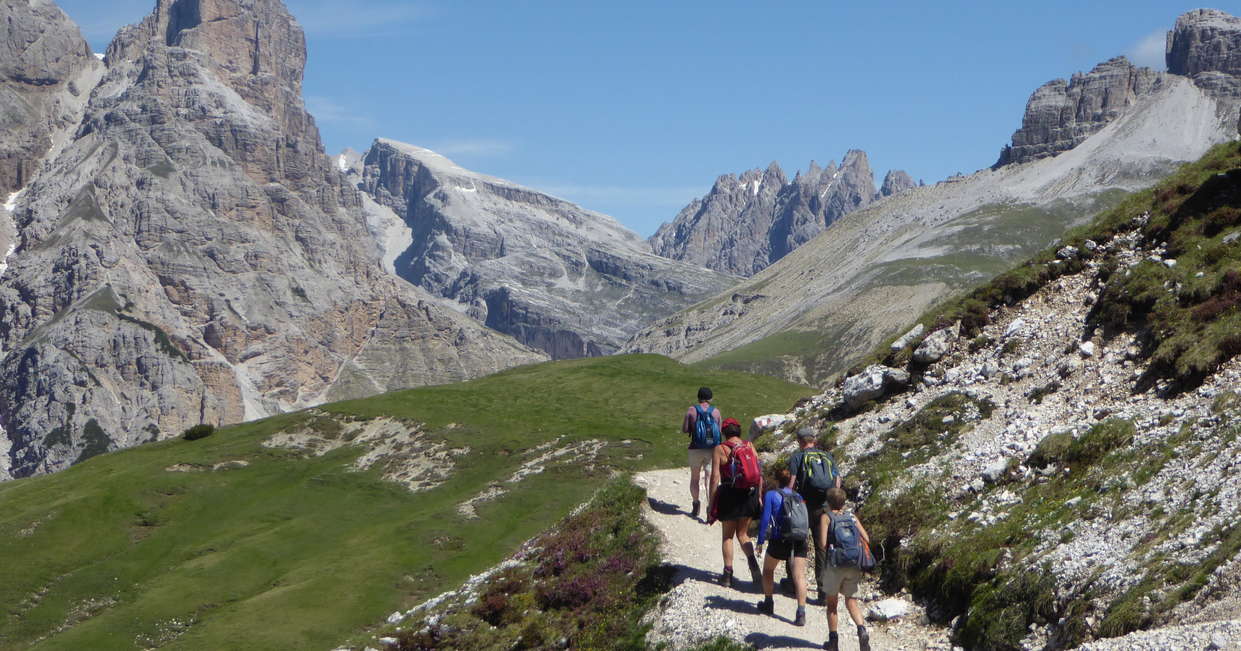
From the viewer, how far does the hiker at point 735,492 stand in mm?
25438

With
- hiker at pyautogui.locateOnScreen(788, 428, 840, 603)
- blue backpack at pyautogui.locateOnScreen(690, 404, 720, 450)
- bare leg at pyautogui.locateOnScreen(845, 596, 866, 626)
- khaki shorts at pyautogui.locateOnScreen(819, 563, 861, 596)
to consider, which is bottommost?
bare leg at pyautogui.locateOnScreen(845, 596, 866, 626)

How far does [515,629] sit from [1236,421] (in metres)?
20.6

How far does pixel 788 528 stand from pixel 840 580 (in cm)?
196

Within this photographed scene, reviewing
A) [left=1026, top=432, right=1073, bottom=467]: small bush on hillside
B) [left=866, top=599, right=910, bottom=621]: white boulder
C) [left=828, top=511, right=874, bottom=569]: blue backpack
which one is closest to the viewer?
[left=828, top=511, right=874, bottom=569]: blue backpack

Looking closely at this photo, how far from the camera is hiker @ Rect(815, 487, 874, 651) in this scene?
21.0m

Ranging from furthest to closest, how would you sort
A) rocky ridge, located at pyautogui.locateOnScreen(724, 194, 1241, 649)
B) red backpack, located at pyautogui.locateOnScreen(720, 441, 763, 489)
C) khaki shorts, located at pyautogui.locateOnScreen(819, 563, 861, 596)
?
red backpack, located at pyautogui.locateOnScreen(720, 441, 763, 489), khaki shorts, located at pyautogui.locateOnScreen(819, 563, 861, 596), rocky ridge, located at pyautogui.locateOnScreen(724, 194, 1241, 649)

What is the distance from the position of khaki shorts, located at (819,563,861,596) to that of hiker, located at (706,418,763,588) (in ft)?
13.3

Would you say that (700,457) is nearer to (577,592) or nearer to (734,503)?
(734,503)

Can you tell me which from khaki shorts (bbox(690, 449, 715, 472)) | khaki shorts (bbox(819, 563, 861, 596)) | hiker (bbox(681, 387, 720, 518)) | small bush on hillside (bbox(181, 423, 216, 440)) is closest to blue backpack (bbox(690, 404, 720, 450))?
hiker (bbox(681, 387, 720, 518))

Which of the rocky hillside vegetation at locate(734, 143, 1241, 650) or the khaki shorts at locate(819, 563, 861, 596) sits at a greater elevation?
the rocky hillside vegetation at locate(734, 143, 1241, 650)

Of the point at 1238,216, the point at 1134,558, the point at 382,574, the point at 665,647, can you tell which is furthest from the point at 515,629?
the point at 382,574

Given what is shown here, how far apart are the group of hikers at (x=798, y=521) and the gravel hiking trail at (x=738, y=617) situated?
41 centimetres

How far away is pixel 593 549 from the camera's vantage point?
32.3 metres

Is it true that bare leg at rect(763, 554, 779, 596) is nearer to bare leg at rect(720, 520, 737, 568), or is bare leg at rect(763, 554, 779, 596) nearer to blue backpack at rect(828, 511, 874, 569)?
bare leg at rect(720, 520, 737, 568)
